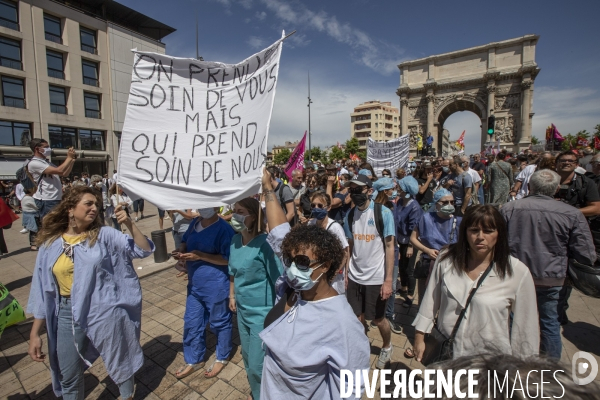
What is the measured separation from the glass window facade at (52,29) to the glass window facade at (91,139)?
7727 mm

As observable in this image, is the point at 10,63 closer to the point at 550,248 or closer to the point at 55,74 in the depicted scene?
the point at 55,74

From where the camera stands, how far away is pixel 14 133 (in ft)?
78.3

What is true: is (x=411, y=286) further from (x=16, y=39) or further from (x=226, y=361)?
(x=16, y=39)

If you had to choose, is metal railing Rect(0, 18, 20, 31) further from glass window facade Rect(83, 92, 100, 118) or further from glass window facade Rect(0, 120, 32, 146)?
glass window facade Rect(0, 120, 32, 146)

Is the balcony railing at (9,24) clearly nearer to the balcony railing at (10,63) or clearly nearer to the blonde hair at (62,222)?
the balcony railing at (10,63)

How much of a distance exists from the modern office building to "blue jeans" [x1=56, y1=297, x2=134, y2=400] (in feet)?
94.8

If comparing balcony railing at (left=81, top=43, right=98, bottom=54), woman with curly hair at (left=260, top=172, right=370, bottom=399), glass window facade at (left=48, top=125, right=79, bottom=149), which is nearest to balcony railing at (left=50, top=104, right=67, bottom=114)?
glass window facade at (left=48, top=125, right=79, bottom=149)

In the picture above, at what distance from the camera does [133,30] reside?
104 ft

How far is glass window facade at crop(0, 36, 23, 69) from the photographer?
2341 cm

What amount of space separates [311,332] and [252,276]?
40.2 inches

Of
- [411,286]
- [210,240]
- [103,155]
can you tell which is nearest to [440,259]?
[210,240]

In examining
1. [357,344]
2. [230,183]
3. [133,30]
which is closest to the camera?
[357,344]

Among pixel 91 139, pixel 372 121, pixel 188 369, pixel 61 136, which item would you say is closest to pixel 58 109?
pixel 61 136

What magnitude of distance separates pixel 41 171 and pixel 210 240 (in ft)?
11.8
